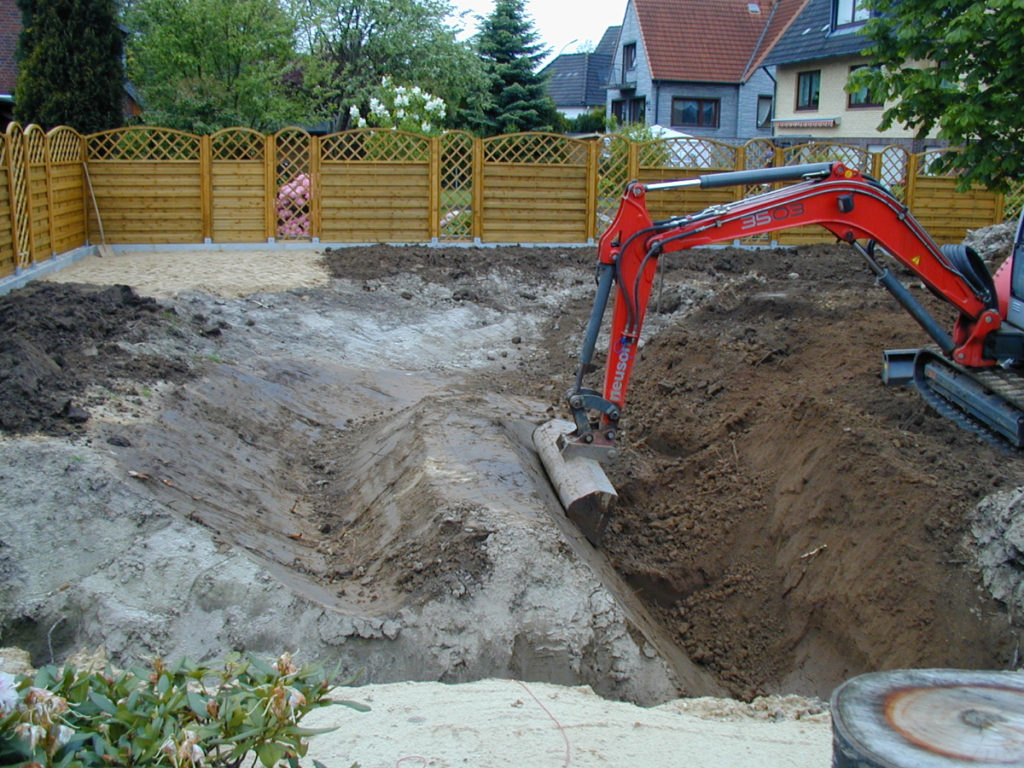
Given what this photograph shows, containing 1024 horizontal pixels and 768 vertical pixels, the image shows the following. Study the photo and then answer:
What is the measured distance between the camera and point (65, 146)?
14.8 metres

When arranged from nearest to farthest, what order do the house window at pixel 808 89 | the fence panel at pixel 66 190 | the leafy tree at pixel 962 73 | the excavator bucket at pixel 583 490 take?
the excavator bucket at pixel 583 490
the leafy tree at pixel 962 73
the fence panel at pixel 66 190
the house window at pixel 808 89

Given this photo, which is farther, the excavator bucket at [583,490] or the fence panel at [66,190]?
the fence panel at [66,190]

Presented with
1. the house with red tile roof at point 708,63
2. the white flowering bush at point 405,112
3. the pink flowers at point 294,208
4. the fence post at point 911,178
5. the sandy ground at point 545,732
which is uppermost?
the house with red tile roof at point 708,63

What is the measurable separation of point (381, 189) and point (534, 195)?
2.75 metres

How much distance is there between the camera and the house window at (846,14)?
2927 cm

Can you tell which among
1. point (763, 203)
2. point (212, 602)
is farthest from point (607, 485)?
point (212, 602)

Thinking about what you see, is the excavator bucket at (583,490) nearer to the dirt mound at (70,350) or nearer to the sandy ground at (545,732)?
the sandy ground at (545,732)

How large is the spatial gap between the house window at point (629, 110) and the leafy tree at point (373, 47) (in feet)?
37.5

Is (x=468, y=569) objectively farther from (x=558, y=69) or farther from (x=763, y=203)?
(x=558, y=69)

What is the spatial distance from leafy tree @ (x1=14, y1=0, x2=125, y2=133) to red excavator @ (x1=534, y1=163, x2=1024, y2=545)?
607 inches

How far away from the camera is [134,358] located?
27.2 ft

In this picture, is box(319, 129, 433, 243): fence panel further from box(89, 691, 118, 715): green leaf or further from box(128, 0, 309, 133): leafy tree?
box(89, 691, 118, 715): green leaf

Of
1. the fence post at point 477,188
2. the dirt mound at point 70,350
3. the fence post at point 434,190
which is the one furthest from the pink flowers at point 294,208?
the dirt mound at point 70,350

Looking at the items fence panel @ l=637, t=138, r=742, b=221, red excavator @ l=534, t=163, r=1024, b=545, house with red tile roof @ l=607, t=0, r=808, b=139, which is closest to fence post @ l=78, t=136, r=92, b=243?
fence panel @ l=637, t=138, r=742, b=221
